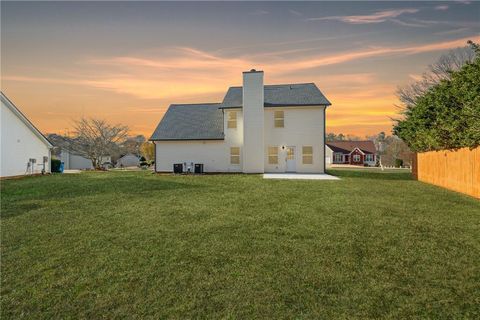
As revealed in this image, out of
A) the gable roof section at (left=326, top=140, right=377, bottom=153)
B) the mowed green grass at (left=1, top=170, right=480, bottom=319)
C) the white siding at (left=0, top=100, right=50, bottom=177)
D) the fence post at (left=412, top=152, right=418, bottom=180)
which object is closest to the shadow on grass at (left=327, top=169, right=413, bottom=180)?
the fence post at (left=412, top=152, right=418, bottom=180)

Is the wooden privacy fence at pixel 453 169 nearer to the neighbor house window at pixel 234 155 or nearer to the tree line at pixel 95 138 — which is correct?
the neighbor house window at pixel 234 155

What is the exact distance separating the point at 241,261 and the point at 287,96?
68.6 feet

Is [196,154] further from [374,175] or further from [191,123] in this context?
[374,175]

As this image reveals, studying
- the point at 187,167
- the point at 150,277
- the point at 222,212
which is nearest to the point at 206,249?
the point at 150,277

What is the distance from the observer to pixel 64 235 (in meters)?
6.68

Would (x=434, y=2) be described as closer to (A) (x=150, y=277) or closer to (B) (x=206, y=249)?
(B) (x=206, y=249)

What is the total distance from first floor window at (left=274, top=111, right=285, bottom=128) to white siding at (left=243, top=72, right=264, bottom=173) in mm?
1605

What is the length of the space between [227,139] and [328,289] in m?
19.7

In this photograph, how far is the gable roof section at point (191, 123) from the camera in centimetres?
2383

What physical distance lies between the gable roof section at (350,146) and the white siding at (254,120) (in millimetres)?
45205

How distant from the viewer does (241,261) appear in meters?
5.14

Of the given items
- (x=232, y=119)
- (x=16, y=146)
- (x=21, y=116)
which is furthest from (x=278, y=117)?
(x=16, y=146)

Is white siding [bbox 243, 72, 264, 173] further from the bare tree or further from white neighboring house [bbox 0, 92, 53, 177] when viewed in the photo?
the bare tree

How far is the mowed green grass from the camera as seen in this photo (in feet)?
12.5
